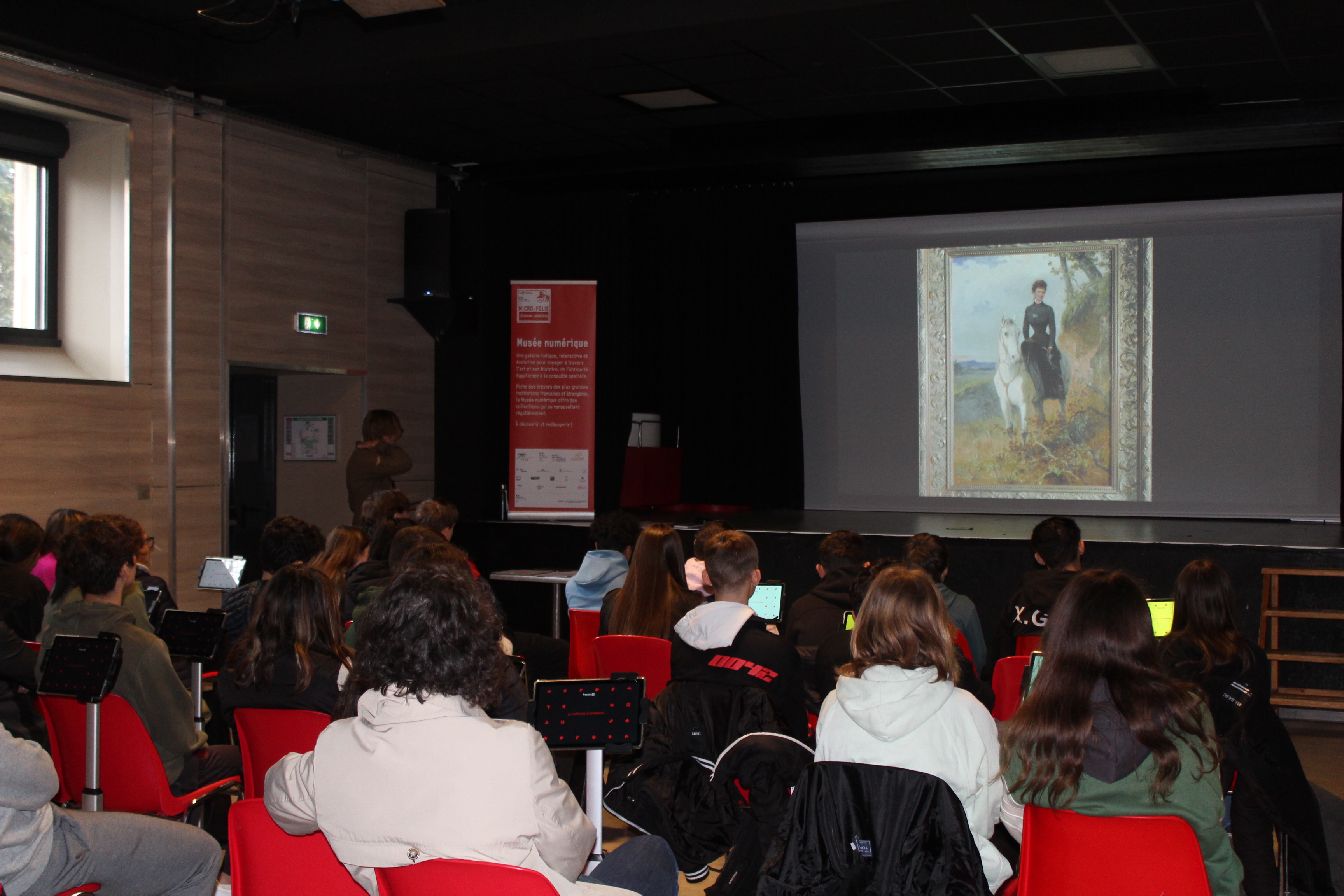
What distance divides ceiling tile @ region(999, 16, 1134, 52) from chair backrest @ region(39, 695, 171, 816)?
16.5 ft

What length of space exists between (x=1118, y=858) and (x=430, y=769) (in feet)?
3.89

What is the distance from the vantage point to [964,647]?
358cm

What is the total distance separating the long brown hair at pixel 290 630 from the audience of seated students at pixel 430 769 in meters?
0.86

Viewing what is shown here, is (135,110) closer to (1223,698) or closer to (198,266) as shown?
(198,266)

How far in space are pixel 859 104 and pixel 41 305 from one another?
16.4 ft

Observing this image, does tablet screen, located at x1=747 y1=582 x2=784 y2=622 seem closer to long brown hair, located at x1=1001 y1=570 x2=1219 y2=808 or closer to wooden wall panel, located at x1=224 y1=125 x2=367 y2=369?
long brown hair, located at x1=1001 y1=570 x2=1219 y2=808

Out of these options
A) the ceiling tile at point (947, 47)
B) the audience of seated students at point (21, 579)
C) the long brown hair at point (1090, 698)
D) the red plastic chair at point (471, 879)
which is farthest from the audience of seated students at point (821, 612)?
the ceiling tile at point (947, 47)

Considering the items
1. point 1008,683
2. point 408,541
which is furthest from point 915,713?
point 408,541

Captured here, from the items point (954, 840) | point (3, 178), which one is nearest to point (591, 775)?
point (954, 840)

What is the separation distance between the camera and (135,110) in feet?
20.1

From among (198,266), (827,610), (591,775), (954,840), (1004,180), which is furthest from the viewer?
(1004,180)

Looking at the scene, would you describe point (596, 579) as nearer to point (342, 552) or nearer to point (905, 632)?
point (342, 552)

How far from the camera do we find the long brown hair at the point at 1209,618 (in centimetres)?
283

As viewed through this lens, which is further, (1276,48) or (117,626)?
(1276,48)
